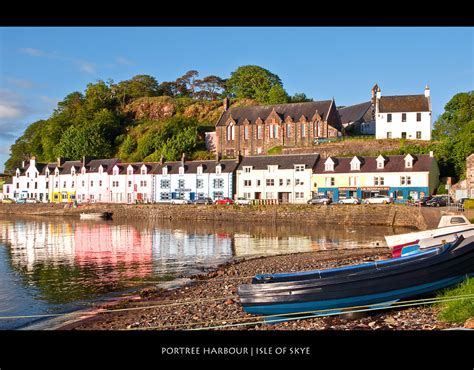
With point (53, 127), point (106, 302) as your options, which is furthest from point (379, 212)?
point (53, 127)

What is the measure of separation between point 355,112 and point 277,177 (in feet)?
91.7

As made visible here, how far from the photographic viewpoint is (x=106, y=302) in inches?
596

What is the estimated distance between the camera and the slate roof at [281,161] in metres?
61.3

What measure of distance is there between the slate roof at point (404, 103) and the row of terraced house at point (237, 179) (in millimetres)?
9801

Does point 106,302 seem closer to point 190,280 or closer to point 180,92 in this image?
point 190,280

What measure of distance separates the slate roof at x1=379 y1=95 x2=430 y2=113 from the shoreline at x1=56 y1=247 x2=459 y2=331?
48.5 metres

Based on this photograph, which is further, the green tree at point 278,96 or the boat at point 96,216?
the green tree at point 278,96

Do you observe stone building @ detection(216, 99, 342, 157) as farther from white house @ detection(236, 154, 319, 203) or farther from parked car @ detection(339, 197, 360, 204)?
parked car @ detection(339, 197, 360, 204)

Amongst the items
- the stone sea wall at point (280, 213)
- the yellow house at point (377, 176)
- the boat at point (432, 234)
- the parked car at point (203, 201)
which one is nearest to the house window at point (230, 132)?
the parked car at point (203, 201)

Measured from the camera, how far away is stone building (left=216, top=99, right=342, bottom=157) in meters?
70.2

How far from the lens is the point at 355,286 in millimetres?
9844

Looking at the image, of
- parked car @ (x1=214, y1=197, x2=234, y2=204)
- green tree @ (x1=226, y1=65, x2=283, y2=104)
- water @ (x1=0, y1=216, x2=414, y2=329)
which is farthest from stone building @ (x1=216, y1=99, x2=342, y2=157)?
water @ (x1=0, y1=216, x2=414, y2=329)

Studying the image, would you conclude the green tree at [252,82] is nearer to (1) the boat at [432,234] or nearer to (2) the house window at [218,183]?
(2) the house window at [218,183]
